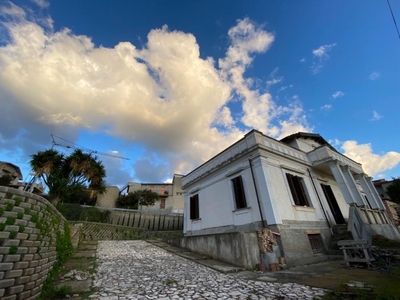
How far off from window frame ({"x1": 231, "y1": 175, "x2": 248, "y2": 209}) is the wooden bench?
4.15 metres

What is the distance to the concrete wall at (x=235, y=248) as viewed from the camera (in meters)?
6.67

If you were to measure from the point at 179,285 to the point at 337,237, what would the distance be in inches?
374

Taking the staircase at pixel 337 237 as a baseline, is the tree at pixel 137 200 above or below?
above

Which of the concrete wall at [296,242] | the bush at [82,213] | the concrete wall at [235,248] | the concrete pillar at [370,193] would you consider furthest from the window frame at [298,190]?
the bush at [82,213]

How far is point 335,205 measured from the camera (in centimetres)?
1204

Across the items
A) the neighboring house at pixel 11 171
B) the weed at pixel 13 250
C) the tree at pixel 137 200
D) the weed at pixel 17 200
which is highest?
the neighboring house at pixel 11 171

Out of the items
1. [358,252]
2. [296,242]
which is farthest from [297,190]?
[358,252]

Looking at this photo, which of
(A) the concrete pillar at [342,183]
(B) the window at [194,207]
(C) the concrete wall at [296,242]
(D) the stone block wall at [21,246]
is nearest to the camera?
(D) the stone block wall at [21,246]

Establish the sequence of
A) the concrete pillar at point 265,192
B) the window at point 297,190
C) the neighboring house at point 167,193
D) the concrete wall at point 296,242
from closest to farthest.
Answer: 1. the concrete wall at point 296,242
2. the concrete pillar at point 265,192
3. the window at point 297,190
4. the neighboring house at point 167,193

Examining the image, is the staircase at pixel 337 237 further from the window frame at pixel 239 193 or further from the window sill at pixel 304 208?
the window frame at pixel 239 193

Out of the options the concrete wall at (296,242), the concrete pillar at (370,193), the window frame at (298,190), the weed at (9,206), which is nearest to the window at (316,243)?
the concrete wall at (296,242)

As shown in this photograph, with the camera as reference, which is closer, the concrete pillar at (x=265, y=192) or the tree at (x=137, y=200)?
the concrete pillar at (x=265, y=192)

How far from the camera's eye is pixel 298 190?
1013cm

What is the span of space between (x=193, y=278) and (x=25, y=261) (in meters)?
4.00
